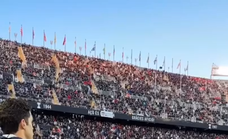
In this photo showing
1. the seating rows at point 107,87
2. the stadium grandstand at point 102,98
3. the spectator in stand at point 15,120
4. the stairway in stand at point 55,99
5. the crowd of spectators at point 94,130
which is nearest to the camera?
the spectator in stand at point 15,120

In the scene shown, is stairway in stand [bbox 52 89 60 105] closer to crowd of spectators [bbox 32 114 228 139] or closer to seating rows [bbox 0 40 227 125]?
seating rows [bbox 0 40 227 125]

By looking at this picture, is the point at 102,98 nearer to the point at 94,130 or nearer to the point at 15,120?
the point at 94,130

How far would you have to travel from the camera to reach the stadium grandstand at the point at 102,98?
4288 centimetres

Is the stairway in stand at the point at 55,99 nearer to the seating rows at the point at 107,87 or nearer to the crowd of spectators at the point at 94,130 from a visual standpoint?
the seating rows at the point at 107,87

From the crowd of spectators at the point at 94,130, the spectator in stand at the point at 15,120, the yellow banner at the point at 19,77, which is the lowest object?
the crowd of spectators at the point at 94,130

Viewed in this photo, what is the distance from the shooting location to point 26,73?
44688 mm

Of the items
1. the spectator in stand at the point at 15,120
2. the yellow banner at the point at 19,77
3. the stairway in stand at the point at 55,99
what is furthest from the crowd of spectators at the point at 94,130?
the spectator in stand at the point at 15,120

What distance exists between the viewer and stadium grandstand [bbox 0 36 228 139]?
42.9 metres

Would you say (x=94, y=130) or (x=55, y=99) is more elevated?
(x=55, y=99)

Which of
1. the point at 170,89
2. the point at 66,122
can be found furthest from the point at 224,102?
the point at 66,122

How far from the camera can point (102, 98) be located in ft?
163

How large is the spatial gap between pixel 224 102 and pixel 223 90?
4.94 m

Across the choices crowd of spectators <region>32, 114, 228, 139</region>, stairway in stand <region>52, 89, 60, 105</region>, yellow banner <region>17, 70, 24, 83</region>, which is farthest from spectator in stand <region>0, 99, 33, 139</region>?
stairway in stand <region>52, 89, 60, 105</region>

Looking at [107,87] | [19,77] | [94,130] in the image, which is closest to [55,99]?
[19,77]
